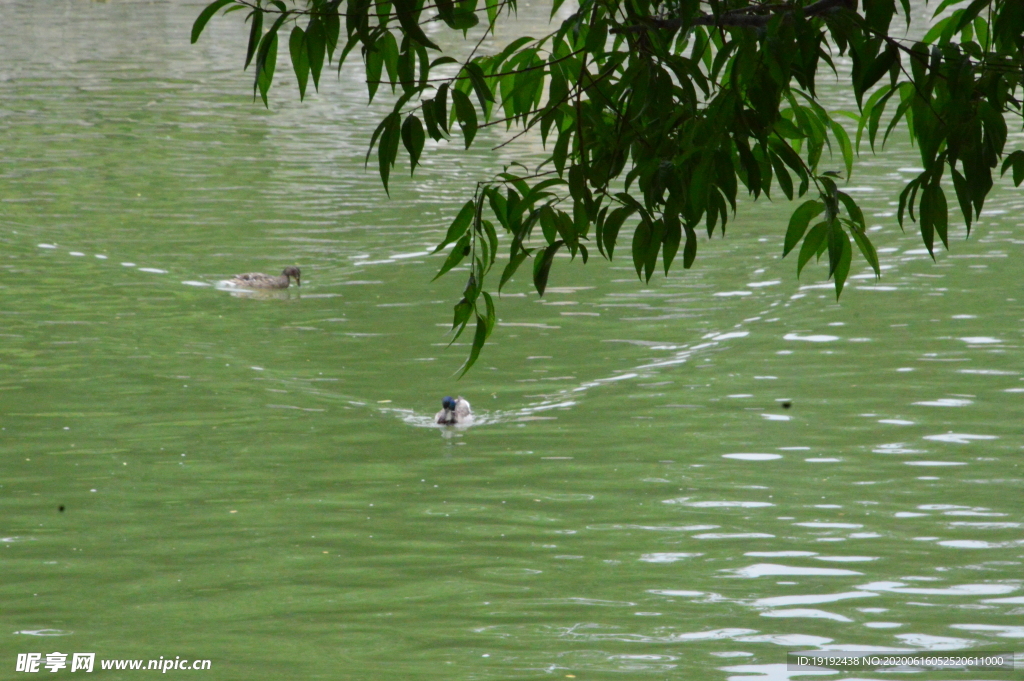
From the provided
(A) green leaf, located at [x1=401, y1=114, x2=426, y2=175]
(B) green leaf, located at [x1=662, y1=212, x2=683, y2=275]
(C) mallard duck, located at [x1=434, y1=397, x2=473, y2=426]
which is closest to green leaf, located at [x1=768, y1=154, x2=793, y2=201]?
(B) green leaf, located at [x1=662, y1=212, x2=683, y2=275]

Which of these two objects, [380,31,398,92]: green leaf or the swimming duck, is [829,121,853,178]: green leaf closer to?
[380,31,398,92]: green leaf

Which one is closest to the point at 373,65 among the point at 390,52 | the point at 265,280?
the point at 390,52

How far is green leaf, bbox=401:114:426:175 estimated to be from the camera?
4.32 meters

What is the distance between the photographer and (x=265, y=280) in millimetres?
17094

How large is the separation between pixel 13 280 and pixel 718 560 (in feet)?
36.6

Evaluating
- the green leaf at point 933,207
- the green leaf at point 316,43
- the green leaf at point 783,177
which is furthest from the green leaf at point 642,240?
the green leaf at point 316,43

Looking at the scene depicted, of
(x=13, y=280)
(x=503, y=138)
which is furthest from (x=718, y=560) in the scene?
(x=503, y=138)

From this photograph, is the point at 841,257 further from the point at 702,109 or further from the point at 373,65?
the point at 373,65

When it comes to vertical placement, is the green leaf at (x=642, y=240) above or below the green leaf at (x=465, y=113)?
below

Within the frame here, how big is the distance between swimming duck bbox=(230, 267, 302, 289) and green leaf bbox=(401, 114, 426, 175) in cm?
1285

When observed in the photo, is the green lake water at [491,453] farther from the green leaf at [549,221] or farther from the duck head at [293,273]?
the green leaf at [549,221]

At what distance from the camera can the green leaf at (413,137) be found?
170 inches

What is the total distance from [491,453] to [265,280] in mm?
5879

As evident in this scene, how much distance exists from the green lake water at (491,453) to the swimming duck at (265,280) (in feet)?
0.62
